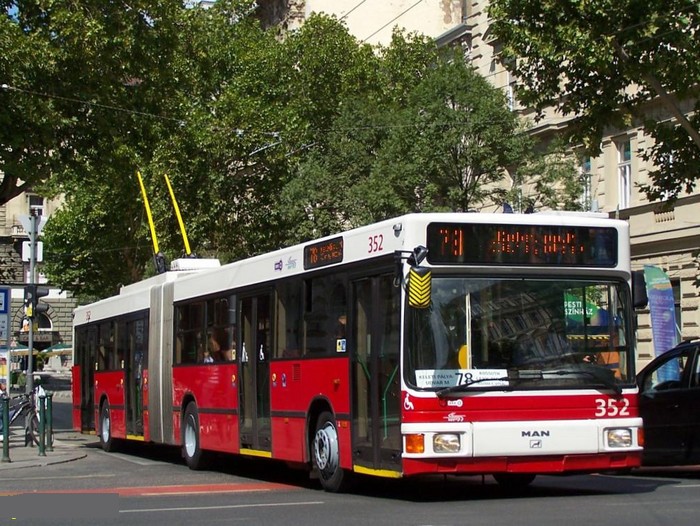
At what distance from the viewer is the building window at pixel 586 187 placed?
105ft

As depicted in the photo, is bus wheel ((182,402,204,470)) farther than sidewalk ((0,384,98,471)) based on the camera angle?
No

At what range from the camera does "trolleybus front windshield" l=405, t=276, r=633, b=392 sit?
459 inches

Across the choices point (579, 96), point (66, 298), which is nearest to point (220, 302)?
point (579, 96)

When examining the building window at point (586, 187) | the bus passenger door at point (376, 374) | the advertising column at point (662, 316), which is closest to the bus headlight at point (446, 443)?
the bus passenger door at point (376, 374)

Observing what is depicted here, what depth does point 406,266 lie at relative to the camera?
11.9 meters

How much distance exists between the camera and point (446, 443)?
11.6m

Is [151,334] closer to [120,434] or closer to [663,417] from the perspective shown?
[120,434]

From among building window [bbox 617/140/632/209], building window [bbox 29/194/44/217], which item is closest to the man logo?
building window [bbox 617/140/632/209]

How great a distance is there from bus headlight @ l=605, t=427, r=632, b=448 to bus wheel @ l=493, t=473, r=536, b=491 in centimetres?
173

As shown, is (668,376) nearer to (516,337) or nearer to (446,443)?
(516,337)

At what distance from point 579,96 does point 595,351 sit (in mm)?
9338

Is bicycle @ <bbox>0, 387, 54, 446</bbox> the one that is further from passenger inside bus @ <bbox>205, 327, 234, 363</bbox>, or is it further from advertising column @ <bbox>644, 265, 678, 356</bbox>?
advertising column @ <bbox>644, 265, 678, 356</bbox>

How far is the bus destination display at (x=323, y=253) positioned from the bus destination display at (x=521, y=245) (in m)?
1.63

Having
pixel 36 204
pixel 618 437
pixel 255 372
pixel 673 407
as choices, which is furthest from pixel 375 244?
pixel 36 204
